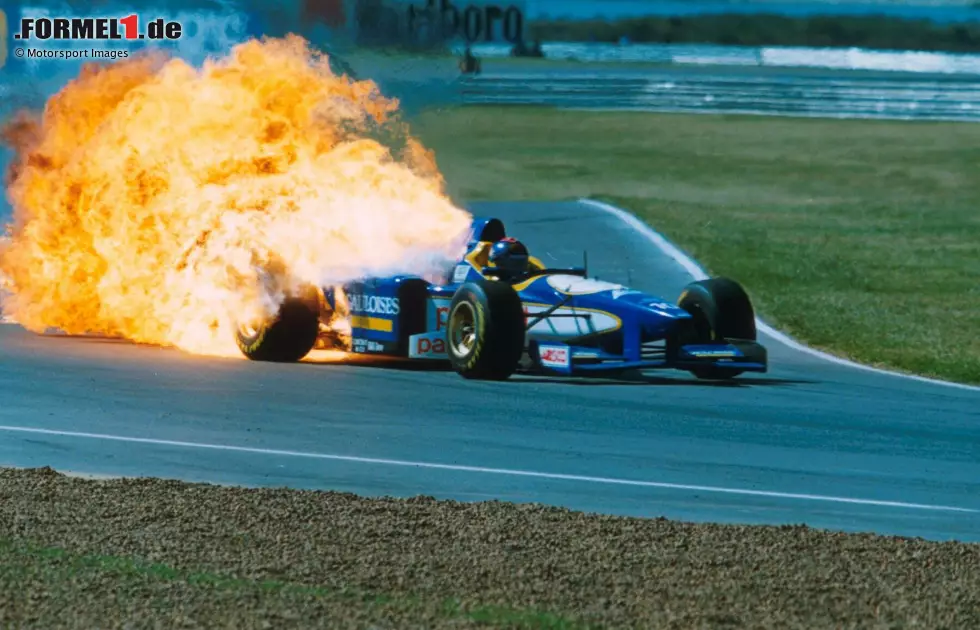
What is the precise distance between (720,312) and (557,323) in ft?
4.74

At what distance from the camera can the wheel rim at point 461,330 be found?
15602mm

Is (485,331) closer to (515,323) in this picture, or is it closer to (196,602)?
(515,323)

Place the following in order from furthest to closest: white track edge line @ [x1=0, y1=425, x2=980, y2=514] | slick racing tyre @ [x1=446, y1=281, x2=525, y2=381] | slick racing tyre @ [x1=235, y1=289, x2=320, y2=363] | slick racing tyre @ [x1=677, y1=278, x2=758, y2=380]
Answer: slick racing tyre @ [x1=235, y1=289, x2=320, y2=363], slick racing tyre @ [x1=677, y1=278, x2=758, y2=380], slick racing tyre @ [x1=446, y1=281, x2=525, y2=381], white track edge line @ [x1=0, y1=425, x2=980, y2=514]

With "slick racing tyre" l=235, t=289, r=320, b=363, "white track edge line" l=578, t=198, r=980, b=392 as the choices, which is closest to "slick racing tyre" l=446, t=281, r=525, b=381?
"slick racing tyre" l=235, t=289, r=320, b=363

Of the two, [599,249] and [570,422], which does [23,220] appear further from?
[599,249]

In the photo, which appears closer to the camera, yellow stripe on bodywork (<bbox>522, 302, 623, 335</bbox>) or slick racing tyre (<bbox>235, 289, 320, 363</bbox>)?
yellow stripe on bodywork (<bbox>522, 302, 623, 335</bbox>)

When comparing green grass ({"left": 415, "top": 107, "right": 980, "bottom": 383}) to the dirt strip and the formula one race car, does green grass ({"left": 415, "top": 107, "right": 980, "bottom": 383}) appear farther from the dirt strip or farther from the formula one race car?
the dirt strip

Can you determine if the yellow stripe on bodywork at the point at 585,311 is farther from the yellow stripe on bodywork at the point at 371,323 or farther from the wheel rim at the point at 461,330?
the yellow stripe on bodywork at the point at 371,323

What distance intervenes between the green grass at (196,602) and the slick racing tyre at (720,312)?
797 cm

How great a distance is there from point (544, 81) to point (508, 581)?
51.0 meters

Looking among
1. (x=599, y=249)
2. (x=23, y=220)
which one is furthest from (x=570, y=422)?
(x=599, y=249)

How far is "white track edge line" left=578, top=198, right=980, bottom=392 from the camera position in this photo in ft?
55.7

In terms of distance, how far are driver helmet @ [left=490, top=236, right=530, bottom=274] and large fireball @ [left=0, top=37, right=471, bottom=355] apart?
646mm

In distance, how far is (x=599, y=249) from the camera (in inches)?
1099
